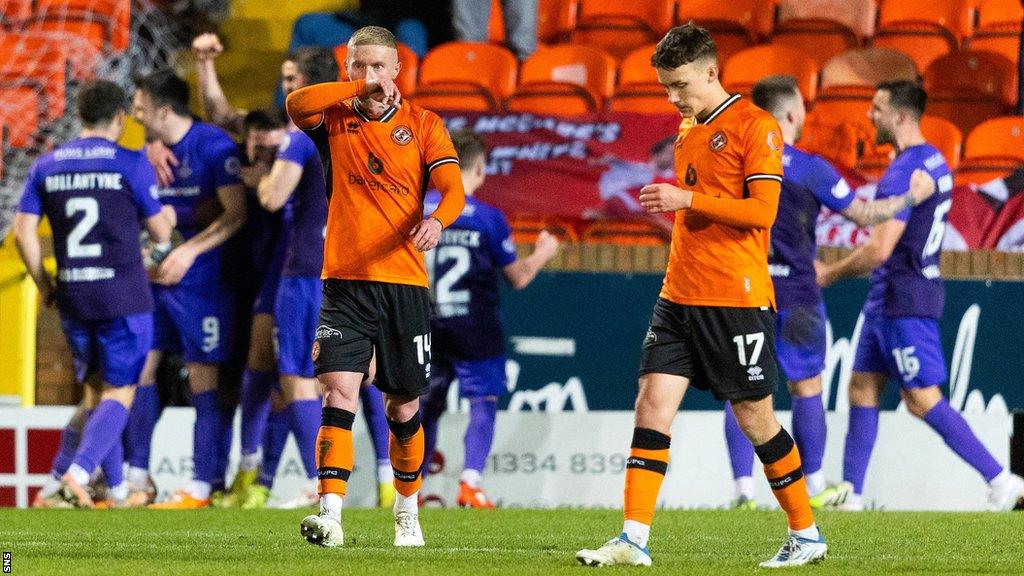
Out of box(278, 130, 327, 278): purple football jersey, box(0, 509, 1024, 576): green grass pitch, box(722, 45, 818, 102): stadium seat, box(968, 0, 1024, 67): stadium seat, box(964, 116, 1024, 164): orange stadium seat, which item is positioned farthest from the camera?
box(968, 0, 1024, 67): stadium seat

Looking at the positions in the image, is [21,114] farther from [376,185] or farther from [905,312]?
[905,312]

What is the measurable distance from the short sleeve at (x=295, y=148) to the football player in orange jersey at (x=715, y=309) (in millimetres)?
3143

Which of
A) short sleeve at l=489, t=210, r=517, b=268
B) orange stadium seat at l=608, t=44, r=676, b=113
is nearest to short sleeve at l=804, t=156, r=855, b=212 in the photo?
short sleeve at l=489, t=210, r=517, b=268

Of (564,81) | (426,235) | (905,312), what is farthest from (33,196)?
(564,81)

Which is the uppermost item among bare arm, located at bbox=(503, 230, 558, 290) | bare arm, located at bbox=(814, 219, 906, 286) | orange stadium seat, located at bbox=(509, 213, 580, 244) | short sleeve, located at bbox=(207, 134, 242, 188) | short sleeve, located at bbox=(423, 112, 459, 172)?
short sleeve, located at bbox=(423, 112, 459, 172)

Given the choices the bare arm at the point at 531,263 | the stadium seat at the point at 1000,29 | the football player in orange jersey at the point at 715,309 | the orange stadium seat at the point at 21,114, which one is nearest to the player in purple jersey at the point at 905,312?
the bare arm at the point at 531,263

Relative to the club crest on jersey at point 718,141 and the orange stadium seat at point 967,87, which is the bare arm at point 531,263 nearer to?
the club crest on jersey at point 718,141

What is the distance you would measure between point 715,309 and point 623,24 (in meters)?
8.38

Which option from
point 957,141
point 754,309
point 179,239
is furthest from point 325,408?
point 957,141

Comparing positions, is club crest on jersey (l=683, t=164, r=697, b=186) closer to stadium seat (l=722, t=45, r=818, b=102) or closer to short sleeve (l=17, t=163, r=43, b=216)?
short sleeve (l=17, t=163, r=43, b=216)

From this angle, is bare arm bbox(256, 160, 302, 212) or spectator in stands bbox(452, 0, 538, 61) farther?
spectator in stands bbox(452, 0, 538, 61)

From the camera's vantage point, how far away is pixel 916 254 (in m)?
8.11

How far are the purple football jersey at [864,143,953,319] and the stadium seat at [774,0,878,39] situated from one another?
4811 millimetres

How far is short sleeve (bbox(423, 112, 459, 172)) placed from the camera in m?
5.59
